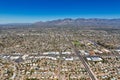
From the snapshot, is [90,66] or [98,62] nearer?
[90,66]

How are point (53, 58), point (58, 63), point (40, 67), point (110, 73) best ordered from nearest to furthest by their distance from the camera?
point (110, 73), point (40, 67), point (58, 63), point (53, 58)

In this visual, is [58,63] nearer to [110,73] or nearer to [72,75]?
[72,75]

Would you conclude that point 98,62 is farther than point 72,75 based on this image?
Yes

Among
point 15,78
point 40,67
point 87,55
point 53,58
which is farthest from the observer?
point 87,55

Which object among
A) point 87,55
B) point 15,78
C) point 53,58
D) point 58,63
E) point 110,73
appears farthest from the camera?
point 87,55

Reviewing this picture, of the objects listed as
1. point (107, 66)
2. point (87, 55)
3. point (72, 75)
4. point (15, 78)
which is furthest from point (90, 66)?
point (15, 78)

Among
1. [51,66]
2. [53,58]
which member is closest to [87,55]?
[53,58]

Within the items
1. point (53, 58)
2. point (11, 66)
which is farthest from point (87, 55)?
point (11, 66)

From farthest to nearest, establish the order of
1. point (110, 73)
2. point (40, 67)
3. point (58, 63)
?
point (58, 63)
point (40, 67)
point (110, 73)

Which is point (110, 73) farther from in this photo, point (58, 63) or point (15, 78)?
point (15, 78)
